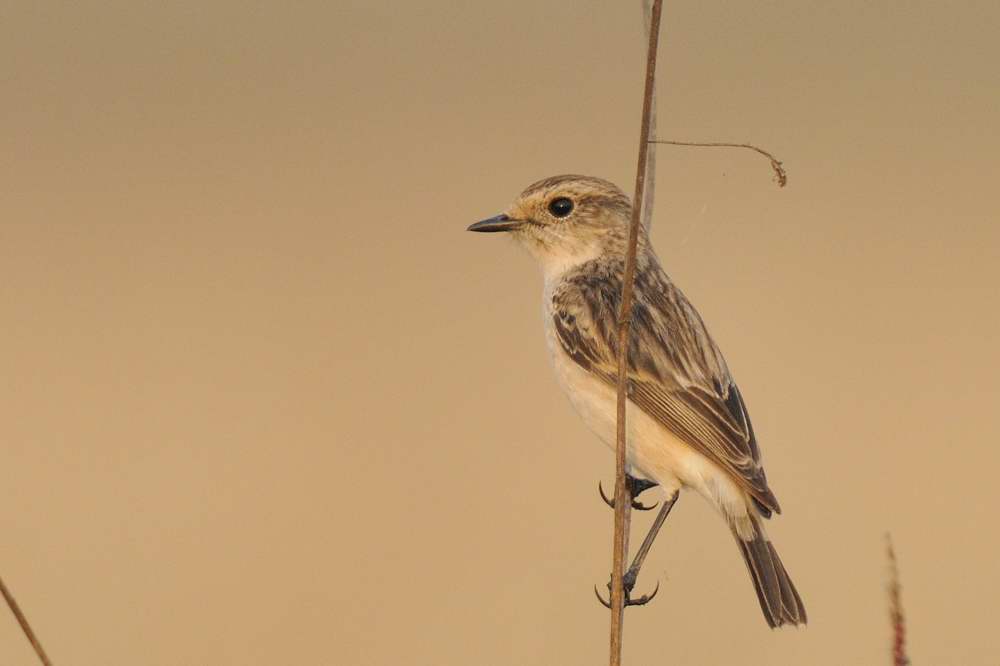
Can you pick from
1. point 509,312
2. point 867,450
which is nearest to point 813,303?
point 867,450

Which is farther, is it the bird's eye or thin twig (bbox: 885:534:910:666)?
the bird's eye

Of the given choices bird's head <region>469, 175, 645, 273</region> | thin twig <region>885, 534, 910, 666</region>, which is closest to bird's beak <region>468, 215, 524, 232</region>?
bird's head <region>469, 175, 645, 273</region>

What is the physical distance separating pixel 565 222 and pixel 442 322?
2181 mm

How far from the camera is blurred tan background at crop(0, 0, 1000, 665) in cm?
542

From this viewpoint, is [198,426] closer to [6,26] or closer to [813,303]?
[813,303]

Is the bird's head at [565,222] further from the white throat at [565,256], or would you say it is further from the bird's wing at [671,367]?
the bird's wing at [671,367]

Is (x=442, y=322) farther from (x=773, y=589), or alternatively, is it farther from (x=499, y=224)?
(x=773, y=589)

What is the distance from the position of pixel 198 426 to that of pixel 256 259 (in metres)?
1.15

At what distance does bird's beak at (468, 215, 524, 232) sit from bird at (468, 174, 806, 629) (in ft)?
0.05

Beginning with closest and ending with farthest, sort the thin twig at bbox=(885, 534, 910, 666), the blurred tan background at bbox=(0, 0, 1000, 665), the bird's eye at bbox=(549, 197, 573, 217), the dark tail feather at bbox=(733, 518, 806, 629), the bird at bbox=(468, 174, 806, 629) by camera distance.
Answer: the thin twig at bbox=(885, 534, 910, 666), the dark tail feather at bbox=(733, 518, 806, 629), the bird at bbox=(468, 174, 806, 629), the bird's eye at bbox=(549, 197, 573, 217), the blurred tan background at bbox=(0, 0, 1000, 665)

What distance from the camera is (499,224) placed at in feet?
14.0

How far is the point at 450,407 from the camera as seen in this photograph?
6.12 m

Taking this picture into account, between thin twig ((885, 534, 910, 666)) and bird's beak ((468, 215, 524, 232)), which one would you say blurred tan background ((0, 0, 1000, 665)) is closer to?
bird's beak ((468, 215, 524, 232))

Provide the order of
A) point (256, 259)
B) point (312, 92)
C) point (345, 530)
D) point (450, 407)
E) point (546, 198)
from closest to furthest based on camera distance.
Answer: point (546, 198) → point (345, 530) → point (450, 407) → point (256, 259) → point (312, 92)
